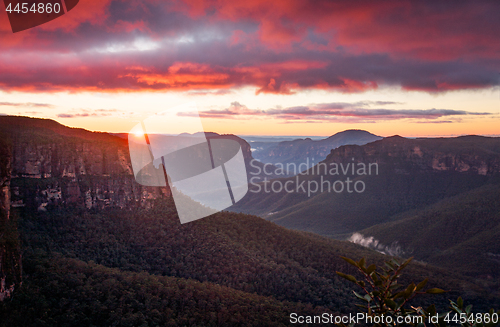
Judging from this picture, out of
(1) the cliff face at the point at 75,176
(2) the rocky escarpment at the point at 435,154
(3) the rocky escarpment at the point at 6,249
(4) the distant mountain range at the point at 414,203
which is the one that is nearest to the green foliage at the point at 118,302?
(3) the rocky escarpment at the point at 6,249

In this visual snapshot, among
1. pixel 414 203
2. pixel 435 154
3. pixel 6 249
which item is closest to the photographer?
pixel 6 249

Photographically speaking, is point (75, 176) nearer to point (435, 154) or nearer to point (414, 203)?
point (414, 203)

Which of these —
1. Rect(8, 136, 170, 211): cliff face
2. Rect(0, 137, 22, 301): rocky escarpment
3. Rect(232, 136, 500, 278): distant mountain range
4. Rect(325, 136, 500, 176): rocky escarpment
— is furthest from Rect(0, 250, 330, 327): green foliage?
Rect(325, 136, 500, 176): rocky escarpment

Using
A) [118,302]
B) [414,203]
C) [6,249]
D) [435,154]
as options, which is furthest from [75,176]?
[435,154]

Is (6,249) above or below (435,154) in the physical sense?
below

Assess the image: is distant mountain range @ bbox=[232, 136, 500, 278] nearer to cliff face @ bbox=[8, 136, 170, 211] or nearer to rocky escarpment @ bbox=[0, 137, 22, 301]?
cliff face @ bbox=[8, 136, 170, 211]

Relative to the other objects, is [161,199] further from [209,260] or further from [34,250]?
[34,250]

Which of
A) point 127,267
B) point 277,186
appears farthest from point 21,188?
point 277,186

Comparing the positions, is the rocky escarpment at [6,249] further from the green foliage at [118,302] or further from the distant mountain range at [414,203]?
the distant mountain range at [414,203]
